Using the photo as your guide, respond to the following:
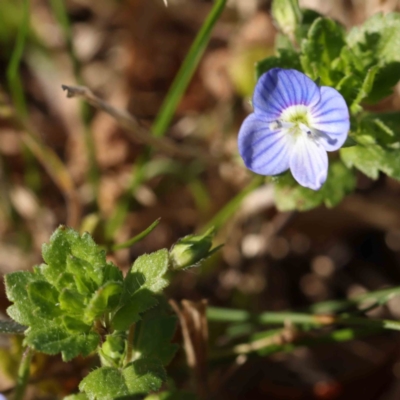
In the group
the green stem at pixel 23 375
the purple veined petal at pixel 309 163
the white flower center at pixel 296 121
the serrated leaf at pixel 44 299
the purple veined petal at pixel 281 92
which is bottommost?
the green stem at pixel 23 375

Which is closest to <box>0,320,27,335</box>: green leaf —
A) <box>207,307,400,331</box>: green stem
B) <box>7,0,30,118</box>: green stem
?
<box>207,307,400,331</box>: green stem

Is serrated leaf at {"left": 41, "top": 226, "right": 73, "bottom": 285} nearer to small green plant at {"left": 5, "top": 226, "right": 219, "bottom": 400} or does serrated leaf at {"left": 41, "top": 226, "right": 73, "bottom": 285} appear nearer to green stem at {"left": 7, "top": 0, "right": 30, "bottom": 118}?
small green plant at {"left": 5, "top": 226, "right": 219, "bottom": 400}

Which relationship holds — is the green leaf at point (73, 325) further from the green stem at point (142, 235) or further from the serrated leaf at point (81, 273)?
the green stem at point (142, 235)

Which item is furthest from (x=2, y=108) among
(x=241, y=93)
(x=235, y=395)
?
(x=235, y=395)

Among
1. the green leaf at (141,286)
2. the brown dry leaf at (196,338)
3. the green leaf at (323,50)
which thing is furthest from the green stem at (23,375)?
the green leaf at (323,50)

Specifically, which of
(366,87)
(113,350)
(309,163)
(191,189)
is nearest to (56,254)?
(113,350)
